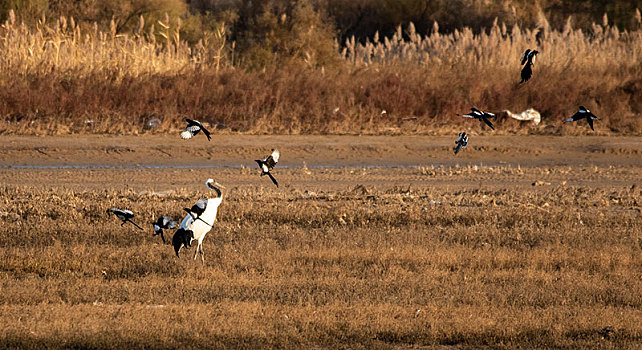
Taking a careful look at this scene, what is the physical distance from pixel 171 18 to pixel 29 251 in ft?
66.0

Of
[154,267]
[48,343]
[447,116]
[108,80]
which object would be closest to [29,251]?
[154,267]

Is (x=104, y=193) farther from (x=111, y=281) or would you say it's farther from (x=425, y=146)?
(x=425, y=146)

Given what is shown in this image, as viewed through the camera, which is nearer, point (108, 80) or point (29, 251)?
point (29, 251)

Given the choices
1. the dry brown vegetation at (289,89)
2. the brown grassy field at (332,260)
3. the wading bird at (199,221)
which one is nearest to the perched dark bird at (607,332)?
the brown grassy field at (332,260)

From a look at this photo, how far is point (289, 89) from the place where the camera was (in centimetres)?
1931

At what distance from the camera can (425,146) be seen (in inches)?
671

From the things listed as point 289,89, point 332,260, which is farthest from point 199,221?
point 289,89

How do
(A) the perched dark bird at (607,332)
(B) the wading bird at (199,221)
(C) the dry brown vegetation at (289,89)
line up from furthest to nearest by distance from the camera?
(C) the dry brown vegetation at (289,89), (B) the wading bird at (199,221), (A) the perched dark bird at (607,332)

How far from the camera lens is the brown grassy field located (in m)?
6.14

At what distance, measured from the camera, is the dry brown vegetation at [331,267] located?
612cm

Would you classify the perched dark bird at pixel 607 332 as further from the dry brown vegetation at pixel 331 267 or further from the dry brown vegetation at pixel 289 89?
the dry brown vegetation at pixel 289 89

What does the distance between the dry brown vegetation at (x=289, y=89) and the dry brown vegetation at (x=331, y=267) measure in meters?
5.44

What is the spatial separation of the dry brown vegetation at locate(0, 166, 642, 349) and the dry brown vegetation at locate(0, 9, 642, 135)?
17.9ft

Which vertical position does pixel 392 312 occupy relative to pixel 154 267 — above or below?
above
